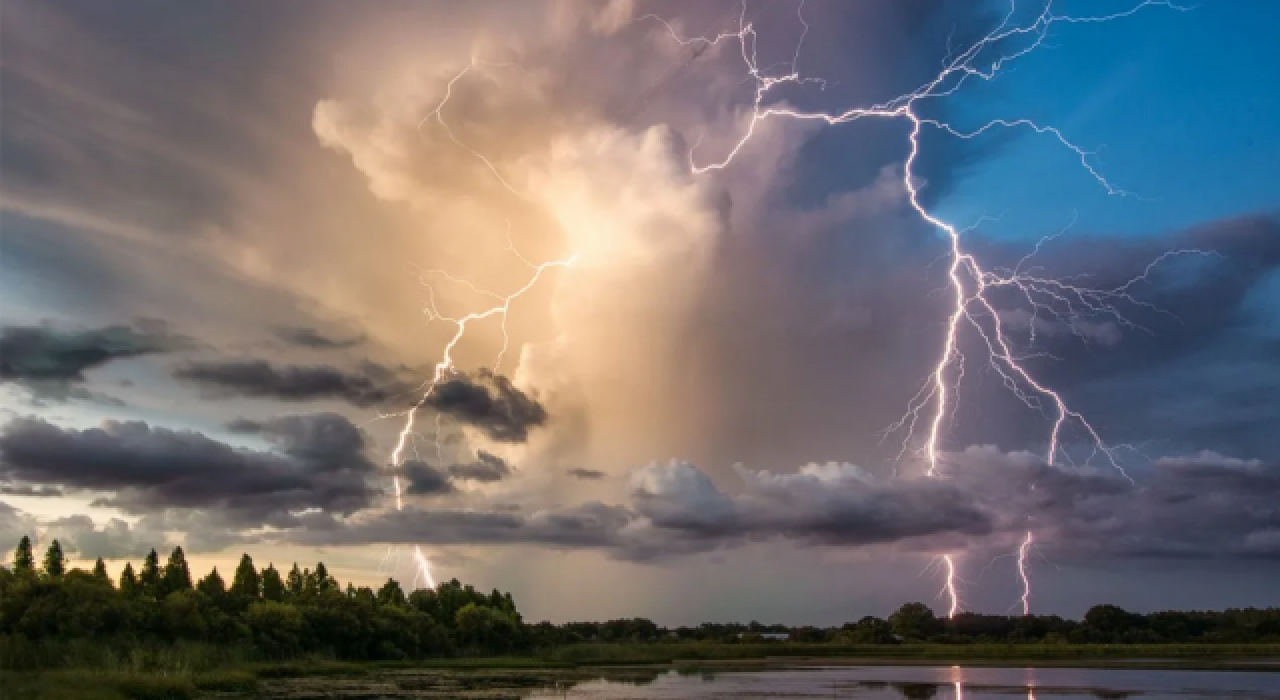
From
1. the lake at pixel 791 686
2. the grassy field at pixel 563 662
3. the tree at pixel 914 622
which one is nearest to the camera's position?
the grassy field at pixel 563 662

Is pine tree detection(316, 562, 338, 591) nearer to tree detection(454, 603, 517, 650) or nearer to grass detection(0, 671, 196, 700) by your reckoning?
tree detection(454, 603, 517, 650)

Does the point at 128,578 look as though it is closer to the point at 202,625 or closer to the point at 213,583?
the point at 213,583

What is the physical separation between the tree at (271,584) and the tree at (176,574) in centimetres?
947

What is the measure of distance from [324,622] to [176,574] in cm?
3655

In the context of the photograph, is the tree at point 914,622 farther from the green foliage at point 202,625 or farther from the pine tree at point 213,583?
the pine tree at point 213,583

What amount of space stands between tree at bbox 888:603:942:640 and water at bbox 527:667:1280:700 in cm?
8520

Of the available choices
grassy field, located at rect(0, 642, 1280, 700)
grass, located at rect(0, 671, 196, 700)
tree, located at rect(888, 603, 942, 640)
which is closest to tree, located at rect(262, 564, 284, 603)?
grassy field, located at rect(0, 642, 1280, 700)

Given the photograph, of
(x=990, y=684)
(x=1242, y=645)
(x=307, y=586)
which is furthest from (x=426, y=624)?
(x=1242, y=645)

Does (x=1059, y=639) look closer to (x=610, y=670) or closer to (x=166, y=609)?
(x=610, y=670)

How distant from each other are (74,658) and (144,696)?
38.0 feet

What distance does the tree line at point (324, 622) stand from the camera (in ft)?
176

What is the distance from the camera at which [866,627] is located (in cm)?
16462

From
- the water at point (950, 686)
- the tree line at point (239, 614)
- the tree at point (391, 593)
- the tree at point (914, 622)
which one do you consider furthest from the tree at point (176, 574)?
the tree at point (914, 622)

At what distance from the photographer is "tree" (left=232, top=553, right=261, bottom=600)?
10944 cm
